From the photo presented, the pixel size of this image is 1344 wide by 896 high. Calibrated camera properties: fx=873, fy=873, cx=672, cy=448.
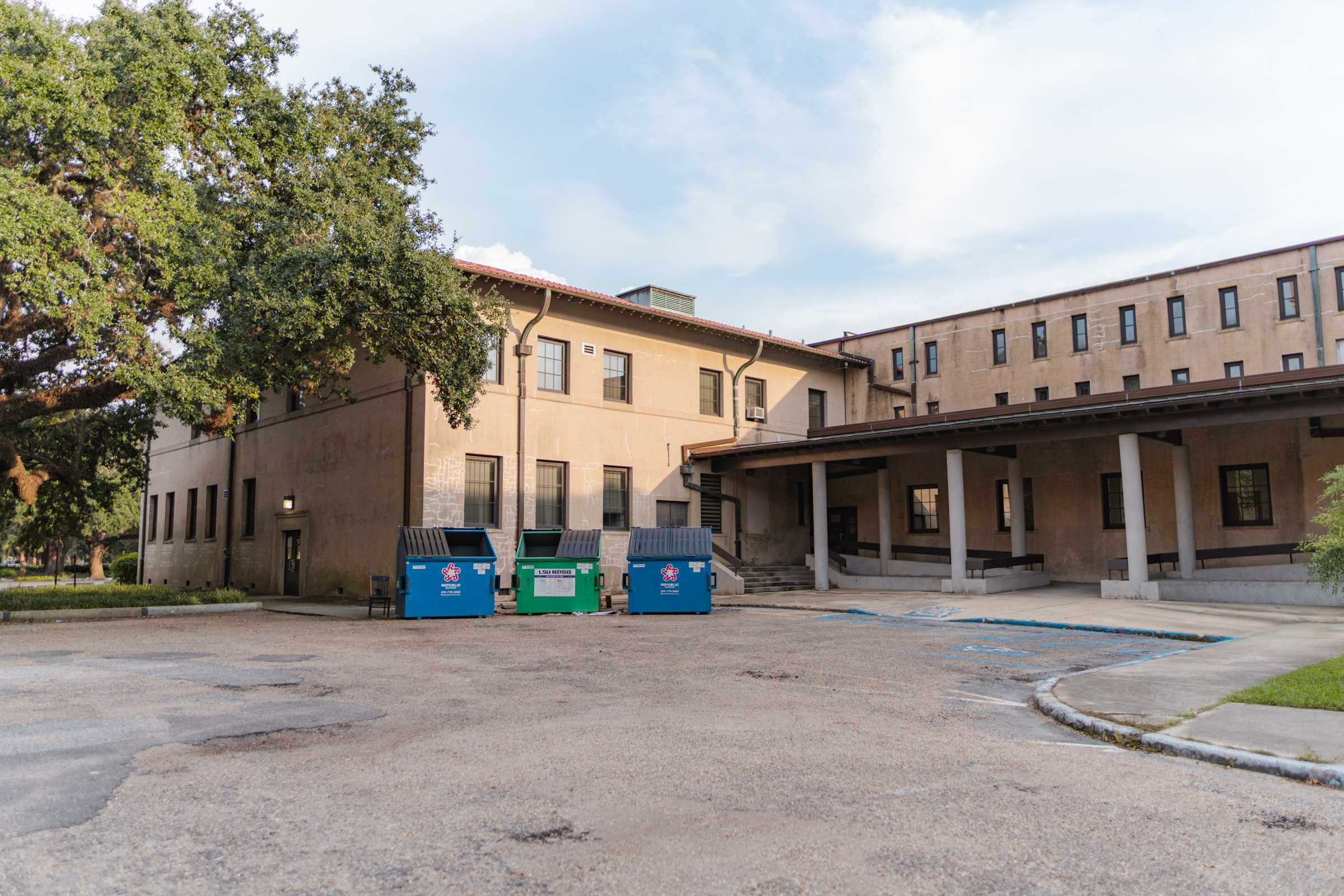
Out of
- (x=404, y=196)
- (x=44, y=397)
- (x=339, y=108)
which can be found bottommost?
(x=44, y=397)

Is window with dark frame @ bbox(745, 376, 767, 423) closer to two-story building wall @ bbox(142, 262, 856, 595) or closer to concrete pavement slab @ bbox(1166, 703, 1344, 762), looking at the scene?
two-story building wall @ bbox(142, 262, 856, 595)

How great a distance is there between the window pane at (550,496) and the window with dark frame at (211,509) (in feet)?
46.5

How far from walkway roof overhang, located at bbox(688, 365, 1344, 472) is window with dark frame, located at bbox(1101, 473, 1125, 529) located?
14.7ft

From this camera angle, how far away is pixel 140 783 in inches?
195

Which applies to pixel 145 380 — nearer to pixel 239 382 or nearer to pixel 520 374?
pixel 239 382

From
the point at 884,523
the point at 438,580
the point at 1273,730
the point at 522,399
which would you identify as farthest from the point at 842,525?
the point at 1273,730

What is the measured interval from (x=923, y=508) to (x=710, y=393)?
793cm

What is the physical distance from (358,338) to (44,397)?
Result: 20.7ft

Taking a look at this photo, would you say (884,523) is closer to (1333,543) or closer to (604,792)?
(1333,543)

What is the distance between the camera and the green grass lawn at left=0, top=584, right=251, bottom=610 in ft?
59.1

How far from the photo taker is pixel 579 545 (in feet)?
60.5

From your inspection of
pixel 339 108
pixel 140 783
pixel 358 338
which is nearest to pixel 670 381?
pixel 358 338

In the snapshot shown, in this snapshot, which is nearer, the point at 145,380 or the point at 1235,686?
the point at 1235,686

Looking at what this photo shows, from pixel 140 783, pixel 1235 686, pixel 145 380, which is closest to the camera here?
pixel 140 783
